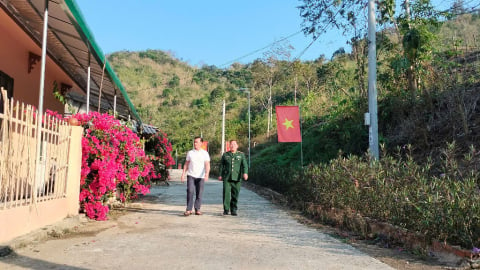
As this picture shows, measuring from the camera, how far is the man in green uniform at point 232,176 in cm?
955

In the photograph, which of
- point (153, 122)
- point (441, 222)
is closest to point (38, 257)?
point (441, 222)

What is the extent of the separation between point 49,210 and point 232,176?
4195mm

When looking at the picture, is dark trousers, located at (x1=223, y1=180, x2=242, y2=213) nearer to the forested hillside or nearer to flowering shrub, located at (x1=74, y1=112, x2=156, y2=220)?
flowering shrub, located at (x1=74, y1=112, x2=156, y2=220)

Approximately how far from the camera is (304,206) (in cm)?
1068

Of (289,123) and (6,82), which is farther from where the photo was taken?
(289,123)

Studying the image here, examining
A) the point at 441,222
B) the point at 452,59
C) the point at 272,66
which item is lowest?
the point at 441,222

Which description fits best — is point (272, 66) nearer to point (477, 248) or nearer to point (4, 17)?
point (4, 17)

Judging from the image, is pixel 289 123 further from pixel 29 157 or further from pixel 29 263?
pixel 29 263

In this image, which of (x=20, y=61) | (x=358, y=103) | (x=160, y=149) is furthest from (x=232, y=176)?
(x=160, y=149)

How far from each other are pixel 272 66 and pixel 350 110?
76.9 feet

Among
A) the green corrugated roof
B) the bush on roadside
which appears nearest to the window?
the green corrugated roof

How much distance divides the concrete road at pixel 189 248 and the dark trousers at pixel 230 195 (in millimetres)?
1089

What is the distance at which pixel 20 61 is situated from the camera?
10234mm

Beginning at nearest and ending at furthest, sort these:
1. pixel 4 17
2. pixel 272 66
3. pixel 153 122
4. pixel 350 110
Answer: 1. pixel 4 17
2. pixel 350 110
3. pixel 272 66
4. pixel 153 122
